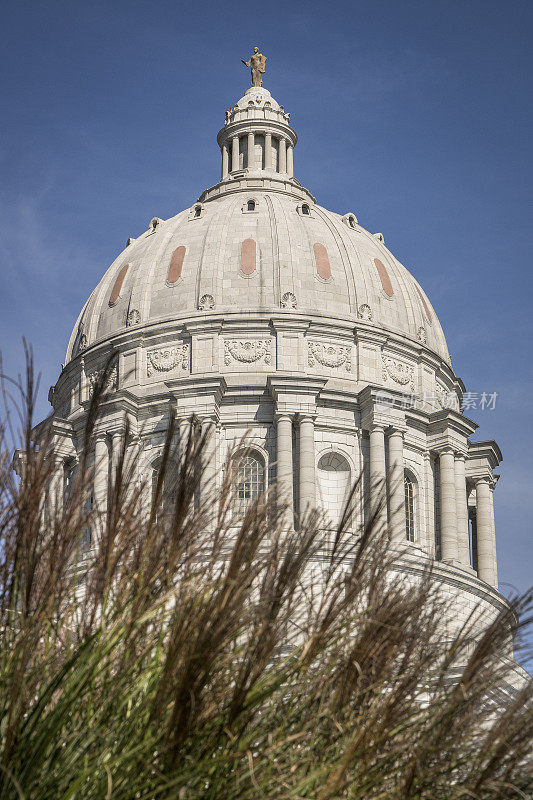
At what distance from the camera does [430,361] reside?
5278cm

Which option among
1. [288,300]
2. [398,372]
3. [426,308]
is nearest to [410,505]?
[398,372]

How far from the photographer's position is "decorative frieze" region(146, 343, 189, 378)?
161 ft

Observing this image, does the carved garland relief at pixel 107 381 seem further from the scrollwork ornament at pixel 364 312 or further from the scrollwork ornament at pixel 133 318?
the scrollwork ornament at pixel 364 312

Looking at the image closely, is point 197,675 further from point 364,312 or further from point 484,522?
point 484,522

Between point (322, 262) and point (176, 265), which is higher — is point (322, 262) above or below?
above

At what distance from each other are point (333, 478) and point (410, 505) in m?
3.66

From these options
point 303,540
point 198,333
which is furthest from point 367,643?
point 198,333

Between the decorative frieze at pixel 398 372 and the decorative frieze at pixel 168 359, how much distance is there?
27.5ft

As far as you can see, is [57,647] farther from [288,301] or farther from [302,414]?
[288,301]

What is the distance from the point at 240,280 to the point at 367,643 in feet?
138

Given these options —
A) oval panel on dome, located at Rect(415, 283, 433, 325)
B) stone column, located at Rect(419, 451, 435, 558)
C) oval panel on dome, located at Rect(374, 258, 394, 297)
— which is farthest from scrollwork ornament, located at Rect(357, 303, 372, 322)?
stone column, located at Rect(419, 451, 435, 558)

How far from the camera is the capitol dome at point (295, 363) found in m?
46.6

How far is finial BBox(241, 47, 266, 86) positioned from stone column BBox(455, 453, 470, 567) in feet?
83.4

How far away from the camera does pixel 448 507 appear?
48.3m
